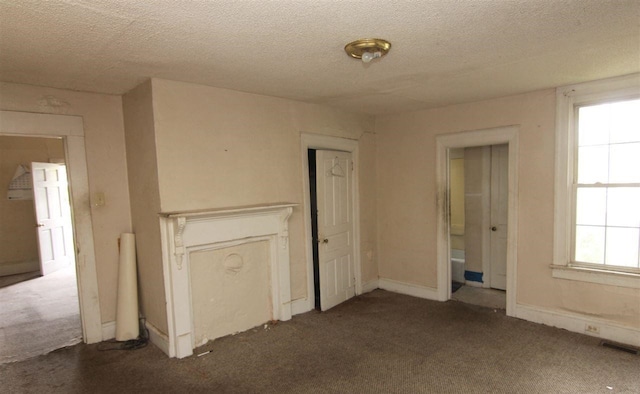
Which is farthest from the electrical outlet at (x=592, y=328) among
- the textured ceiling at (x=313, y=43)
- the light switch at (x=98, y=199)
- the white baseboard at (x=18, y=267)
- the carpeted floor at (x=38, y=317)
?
the white baseboard at (x=18, y=267)

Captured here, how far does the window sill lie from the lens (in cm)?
305

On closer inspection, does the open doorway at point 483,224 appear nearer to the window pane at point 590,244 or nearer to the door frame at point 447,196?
the door frame at point 447,196

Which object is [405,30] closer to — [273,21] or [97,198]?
[273,21]

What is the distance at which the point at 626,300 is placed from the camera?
3078 millimetres

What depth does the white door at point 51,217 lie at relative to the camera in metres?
5.72

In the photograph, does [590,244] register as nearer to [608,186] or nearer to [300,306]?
[608,186]

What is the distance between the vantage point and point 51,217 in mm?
5965

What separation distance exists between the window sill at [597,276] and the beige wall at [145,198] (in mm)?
3792

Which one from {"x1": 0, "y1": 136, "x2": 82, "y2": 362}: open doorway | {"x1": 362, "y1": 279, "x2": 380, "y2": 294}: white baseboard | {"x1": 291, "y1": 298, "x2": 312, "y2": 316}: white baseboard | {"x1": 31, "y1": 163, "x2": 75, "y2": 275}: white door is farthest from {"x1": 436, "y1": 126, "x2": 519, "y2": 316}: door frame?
{"x1": 31, "y1": 163, "x2": 75, "y2": 275}: white door

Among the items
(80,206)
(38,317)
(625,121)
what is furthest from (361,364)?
(38,317)

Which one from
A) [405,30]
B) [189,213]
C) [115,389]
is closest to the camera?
[405,30]

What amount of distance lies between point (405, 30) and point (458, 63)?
820 millimetres

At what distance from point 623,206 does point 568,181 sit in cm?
48

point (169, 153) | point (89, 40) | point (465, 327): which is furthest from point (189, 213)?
point (465, 327)
